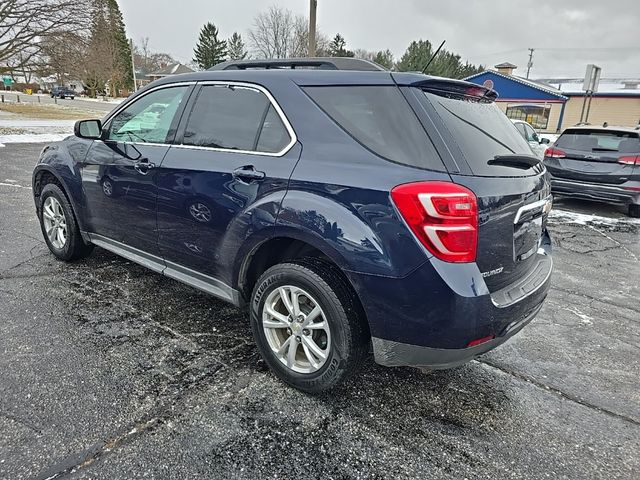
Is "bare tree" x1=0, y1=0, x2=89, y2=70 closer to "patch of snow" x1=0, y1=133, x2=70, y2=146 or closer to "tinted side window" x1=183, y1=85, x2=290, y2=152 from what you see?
"patch of snow" x1=0, y1=133, x2=70, y2=146

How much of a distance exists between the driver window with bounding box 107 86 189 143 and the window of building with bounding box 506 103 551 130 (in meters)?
38.6

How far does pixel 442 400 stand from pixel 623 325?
2.19 metres

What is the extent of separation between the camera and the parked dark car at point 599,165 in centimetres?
744

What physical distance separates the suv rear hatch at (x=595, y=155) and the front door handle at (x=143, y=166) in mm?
7374

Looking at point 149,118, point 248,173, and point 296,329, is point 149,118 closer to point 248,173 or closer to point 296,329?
point 248,173

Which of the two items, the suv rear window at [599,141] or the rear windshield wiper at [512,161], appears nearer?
the rear windshield wiper at [512,161]

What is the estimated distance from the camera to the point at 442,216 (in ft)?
6.68

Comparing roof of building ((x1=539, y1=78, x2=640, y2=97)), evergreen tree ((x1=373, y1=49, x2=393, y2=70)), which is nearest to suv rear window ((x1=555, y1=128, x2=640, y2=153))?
roof of building ((x1=539, y1=78, x2=640, y2=97))

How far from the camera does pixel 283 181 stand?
245cm

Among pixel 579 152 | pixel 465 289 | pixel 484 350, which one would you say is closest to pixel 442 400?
pixel 484 350

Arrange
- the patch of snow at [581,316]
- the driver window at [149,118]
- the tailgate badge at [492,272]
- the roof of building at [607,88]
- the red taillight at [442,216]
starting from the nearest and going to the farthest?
the red taillight at [442,216], the tailgate badge at [492,272], the driver window at [149,118], the patch of snow at [581,316], the roof of building at [607,88]

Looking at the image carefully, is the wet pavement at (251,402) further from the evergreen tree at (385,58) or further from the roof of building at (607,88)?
Answer: the evergreen tree at (385,58)

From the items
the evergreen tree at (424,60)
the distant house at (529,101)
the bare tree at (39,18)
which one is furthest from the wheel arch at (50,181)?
the evergreen tree at (424,60)

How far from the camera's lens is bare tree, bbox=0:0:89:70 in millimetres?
21297
